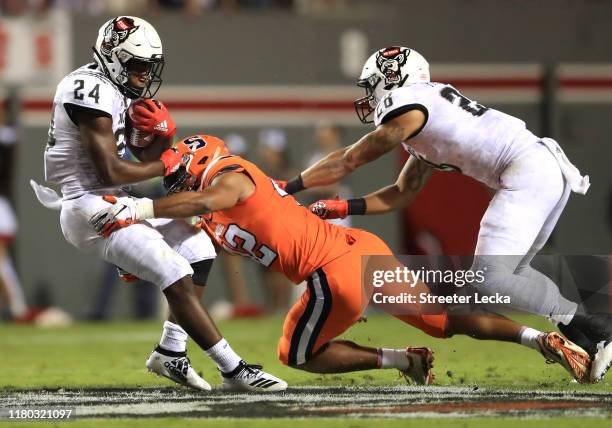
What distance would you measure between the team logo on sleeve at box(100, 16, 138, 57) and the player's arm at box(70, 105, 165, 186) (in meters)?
0.44

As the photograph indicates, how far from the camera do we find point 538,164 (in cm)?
609

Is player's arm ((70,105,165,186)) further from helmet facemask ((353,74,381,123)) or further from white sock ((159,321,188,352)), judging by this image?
helmet facemask ((353,74,381,123))

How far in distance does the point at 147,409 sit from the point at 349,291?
1.17m

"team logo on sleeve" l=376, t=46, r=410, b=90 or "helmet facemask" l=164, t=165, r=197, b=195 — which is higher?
"team logo on sleeve" l=376, t=46, r=410, b=90

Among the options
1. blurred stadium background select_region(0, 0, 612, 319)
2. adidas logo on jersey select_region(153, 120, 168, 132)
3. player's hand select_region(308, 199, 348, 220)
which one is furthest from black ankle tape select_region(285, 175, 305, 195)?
blurred stadium background select_region(0, 0, 612, 319)

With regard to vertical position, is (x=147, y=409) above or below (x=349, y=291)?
below

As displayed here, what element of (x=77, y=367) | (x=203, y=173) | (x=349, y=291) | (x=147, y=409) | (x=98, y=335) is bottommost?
(x=98, y=335)

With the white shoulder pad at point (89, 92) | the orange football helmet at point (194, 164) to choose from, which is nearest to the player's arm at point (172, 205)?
the orange football helmet at point (194, 164)

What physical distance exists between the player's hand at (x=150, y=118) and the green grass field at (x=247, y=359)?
1341 millimetres

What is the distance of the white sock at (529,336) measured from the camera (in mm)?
5926

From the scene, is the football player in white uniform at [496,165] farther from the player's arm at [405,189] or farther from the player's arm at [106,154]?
the player's arm at [106,154]

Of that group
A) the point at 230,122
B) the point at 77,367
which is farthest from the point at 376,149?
the point at 230,122

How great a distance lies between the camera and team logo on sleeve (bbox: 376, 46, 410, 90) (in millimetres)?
6227

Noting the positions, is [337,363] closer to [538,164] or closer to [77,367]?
[538,164]
